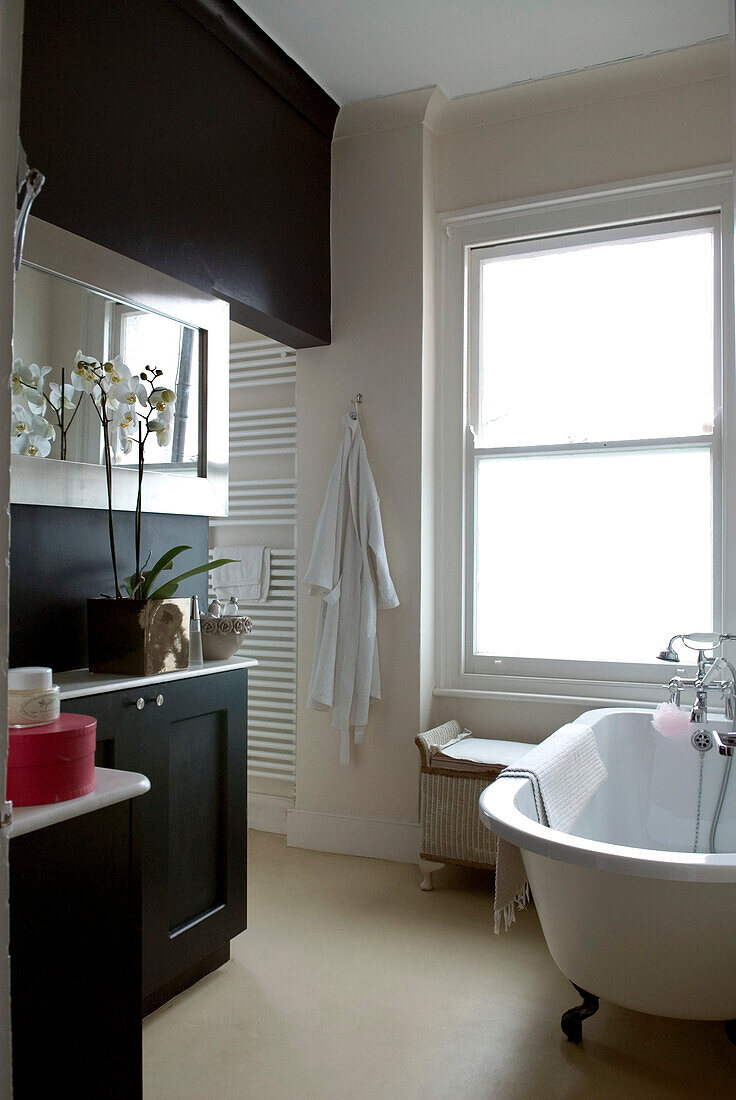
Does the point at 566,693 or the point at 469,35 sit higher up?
the point at 469,35

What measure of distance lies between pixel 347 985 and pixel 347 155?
3.11 m

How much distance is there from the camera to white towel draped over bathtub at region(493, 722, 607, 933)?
2.23 m

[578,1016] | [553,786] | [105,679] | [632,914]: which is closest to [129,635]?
[105,679]

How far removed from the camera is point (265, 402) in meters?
4.02

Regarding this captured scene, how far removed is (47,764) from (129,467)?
51.7 inches

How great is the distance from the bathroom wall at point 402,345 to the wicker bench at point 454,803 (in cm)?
27

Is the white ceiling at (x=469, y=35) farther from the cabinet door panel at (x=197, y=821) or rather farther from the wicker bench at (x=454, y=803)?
the wicker bench at (x=454, y=803)

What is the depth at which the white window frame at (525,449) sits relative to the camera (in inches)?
127

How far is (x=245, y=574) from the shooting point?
3.99m

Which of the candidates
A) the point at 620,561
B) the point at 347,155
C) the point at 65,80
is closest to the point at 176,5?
the point at 65,80

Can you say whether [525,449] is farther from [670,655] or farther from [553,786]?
[553,786]

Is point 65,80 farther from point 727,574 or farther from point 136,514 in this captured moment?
point 727,574

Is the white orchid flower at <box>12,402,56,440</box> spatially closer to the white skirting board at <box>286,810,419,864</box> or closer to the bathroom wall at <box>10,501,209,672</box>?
the bathroom wall at <box>10,501,209,672</box>

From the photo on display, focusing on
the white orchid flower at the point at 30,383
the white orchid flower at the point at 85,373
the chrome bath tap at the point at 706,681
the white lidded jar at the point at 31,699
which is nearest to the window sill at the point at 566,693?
the chrome bath tap at the point at 706,681
